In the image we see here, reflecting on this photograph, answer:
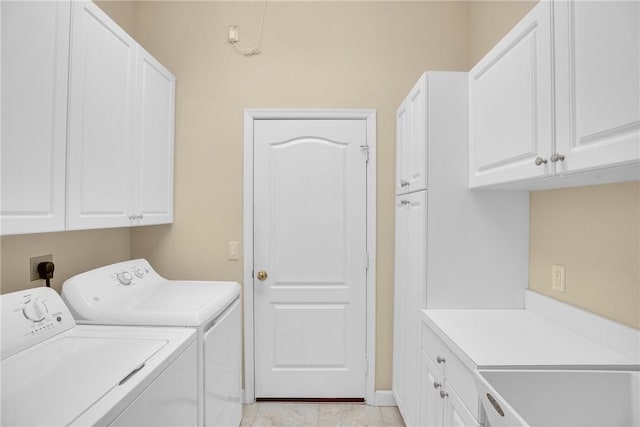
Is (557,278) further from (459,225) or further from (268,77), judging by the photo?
(268,77)

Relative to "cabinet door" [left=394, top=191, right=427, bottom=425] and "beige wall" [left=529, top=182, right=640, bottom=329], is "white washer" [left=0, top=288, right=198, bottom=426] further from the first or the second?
"beige wall" [left=529, top=182, right=640, bottom=329]

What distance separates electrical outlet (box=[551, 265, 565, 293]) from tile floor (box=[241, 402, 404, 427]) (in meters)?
1.36

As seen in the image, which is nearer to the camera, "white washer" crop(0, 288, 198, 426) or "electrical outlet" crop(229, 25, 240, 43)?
"white washer" crop(0, 288, 198, 426)

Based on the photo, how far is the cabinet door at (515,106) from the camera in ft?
3.74

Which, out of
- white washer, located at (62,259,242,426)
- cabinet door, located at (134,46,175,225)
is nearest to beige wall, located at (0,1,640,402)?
cabinet door, located at (134,46,175,225)

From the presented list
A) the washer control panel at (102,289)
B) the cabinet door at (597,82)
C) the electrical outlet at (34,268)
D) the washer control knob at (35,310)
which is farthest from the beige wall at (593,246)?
the electrical outlet at (34,268)

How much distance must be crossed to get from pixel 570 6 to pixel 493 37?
47.3 inches

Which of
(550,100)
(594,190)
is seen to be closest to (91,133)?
(550,100)

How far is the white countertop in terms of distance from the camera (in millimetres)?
1104

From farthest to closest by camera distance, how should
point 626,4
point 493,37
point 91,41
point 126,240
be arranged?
1. point 126,240
2. point 493,37
3. point 91,41
4. point 626,4

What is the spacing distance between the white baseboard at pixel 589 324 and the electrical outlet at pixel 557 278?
0.19 ft

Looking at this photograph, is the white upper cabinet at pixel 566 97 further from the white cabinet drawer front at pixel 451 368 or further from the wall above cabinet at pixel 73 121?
the wall above cabinet at pixel 73 121

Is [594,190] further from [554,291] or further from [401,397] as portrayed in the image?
[401,397]

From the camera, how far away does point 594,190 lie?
1.32 meters
